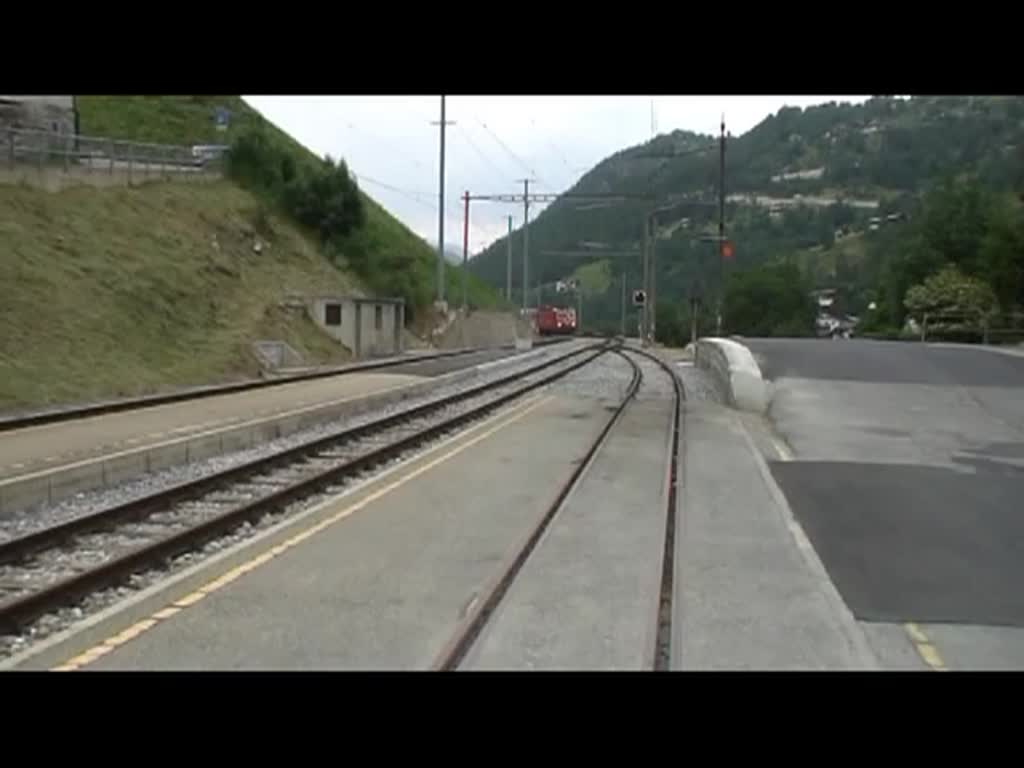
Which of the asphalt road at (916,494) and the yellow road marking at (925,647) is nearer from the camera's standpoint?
the yellow road marking at (925,647)

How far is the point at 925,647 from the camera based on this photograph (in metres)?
→ 7.25

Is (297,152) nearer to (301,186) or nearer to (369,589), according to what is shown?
(301,186)

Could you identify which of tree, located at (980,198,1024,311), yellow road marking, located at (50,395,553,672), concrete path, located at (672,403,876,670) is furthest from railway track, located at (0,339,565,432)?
tree, located at (980,198,1024,311)

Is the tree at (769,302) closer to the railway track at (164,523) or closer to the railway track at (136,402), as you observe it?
the railway track at (136,402)

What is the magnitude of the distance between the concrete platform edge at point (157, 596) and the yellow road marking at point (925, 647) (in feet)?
15.8

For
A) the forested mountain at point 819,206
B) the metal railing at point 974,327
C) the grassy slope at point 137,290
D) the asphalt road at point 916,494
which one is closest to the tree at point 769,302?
the forested mountain at point 819,206

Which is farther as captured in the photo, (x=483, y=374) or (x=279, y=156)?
(x=279, y=156)

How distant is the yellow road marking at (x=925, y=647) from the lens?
22.5 ft

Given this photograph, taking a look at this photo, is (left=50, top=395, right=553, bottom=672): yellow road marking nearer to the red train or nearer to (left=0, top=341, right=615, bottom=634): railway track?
(left=0, top=341, right=615, bottom=634): railway track

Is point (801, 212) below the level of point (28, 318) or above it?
above

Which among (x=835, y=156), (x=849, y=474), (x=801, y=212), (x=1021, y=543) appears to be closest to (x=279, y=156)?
(x=849, y=474)

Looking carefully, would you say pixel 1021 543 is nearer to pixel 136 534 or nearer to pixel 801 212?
pixel 136 534

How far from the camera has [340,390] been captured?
27406 millimetres
